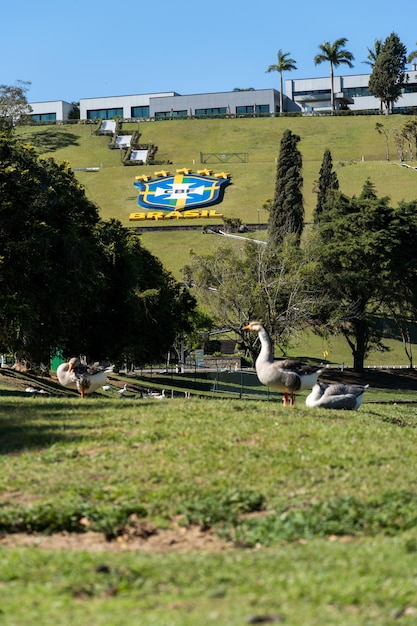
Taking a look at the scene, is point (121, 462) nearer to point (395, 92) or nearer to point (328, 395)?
point (328, 395)

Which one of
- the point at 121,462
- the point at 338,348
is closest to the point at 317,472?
the point at 121,462

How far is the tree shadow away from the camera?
143250mm

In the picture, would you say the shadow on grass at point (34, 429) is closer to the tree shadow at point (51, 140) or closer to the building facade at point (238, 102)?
the tree shadow at point (51, 140)

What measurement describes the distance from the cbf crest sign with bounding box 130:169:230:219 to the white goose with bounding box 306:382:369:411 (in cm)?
8567

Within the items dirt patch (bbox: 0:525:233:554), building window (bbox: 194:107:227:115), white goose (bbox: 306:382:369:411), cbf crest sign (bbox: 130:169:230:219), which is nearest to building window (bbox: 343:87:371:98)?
building window (bbox: 194:107:227:115)

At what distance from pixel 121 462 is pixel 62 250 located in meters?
20.6

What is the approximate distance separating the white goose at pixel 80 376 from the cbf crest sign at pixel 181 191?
8400cm

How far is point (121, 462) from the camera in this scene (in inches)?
477

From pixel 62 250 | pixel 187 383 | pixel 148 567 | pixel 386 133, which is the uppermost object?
pixel 386 133

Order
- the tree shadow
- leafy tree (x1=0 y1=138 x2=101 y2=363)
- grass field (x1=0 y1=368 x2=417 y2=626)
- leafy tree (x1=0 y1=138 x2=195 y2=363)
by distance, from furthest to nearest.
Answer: the tree shadow < leafy tree (x1=0 y1=138 x2=195 y2=363) < leafy tree (x1=0 y1=138 x2=101 y2=363) < grass field (x1=0 y1=368 x2=417 y2=626)

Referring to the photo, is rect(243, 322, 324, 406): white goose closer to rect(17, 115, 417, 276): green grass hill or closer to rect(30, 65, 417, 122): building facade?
rect(17, 115, 417, 276): green grass hill

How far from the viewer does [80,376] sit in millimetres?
20766

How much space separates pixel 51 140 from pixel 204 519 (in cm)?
14218

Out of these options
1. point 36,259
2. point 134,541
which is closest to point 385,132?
point 36,259
